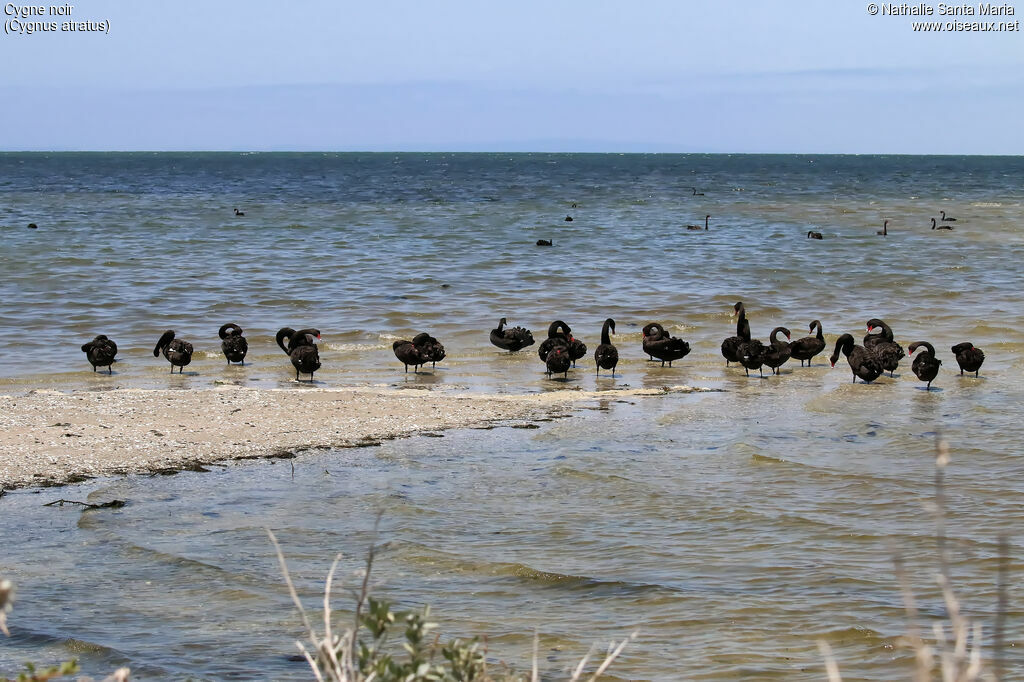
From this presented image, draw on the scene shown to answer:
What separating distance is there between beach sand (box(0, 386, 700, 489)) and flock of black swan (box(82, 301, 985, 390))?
1.37m

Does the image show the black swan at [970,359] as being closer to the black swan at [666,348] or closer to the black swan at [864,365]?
the black swan at [864,365]

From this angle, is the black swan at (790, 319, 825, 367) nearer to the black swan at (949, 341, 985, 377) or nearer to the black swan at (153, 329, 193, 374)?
the black swan at (949, 341, 985, 377)

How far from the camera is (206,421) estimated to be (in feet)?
44.5

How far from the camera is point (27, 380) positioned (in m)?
17.4

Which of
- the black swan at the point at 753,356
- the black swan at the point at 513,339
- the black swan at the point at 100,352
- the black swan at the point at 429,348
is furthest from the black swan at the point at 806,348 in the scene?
the black swan at the point at 100,352

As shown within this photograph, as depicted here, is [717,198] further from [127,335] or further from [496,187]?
[127,335]

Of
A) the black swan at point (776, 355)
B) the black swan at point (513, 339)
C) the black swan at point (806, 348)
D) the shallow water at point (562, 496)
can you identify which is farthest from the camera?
the black swan at point (513, 339)

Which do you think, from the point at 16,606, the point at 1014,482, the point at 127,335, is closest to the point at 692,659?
the point at 16,606

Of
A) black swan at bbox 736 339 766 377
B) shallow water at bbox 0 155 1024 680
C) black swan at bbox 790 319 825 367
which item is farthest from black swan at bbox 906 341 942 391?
black swan at bbox 736 339 766 377

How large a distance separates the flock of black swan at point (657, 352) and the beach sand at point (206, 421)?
1.37 m

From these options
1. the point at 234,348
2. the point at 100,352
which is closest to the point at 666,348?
the point at 234,348

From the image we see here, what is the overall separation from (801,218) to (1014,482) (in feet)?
165

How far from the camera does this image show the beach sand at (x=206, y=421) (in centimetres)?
1175

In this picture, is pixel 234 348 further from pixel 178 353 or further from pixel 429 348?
pixel 429 348
